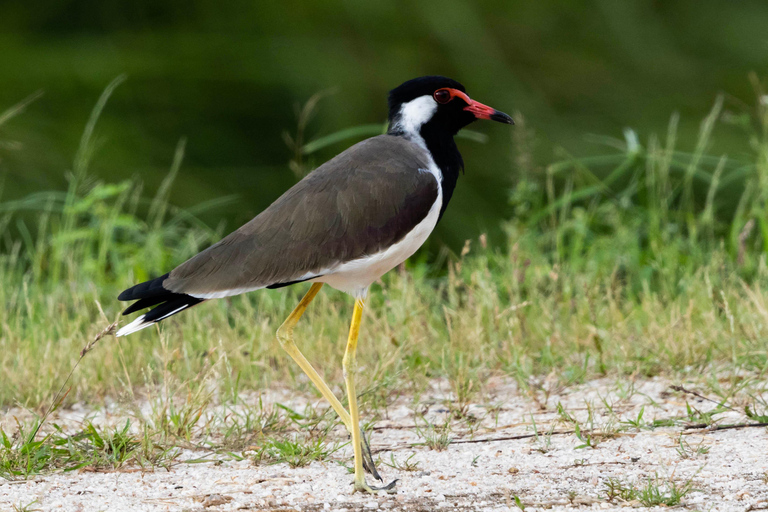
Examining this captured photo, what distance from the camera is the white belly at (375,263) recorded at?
10.1 feet

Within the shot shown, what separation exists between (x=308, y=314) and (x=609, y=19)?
547cm

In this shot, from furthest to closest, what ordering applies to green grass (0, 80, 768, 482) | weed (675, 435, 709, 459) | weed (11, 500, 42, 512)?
green grass (0, 80, 768, 482) → weed (675, 435, 709, 459) → weed (11, 500, 42, 512)

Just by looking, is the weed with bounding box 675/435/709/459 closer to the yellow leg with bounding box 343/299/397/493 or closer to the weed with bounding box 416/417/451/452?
the weed with bounding box 416/417/451/452

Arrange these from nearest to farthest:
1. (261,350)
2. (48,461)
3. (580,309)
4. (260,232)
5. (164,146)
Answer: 1. (48,461)
2. (260,232)
3. (261,350)
4. (580,309)
5. (164,146)

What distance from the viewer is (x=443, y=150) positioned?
11.0 feet

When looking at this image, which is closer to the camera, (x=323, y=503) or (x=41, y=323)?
(x=323, y=503)

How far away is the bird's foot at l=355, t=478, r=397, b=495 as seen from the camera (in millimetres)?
2752

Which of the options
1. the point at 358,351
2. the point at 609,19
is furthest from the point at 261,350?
the point at 609,19

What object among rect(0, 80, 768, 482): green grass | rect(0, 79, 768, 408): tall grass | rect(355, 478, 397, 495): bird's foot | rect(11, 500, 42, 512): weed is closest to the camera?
rect(11, 500, 42, 512): weed

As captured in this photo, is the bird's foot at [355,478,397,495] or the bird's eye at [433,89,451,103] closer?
the bird's foot at [355,478,397,495]

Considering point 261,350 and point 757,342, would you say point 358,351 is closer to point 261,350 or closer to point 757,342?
point 261,350

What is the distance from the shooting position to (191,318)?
4.71 metres

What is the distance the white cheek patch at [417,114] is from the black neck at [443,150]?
2 centimetres

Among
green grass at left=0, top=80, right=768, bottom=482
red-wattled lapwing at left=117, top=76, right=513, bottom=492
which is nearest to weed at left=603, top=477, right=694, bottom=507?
green grass at left=0, top=80, right=768, bottom=482
